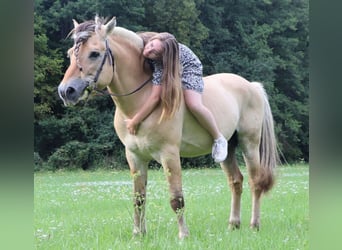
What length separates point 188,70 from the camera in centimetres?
442

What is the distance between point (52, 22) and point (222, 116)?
19.0 metres

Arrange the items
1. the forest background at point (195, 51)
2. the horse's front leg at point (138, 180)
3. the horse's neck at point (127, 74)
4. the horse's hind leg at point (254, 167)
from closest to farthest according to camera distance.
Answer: the horse's neck at point (127, 74) < the horse's front leg at point (138, 180) < the horse's hind leg at point (254, 167) < the forest background at point (195, 51)

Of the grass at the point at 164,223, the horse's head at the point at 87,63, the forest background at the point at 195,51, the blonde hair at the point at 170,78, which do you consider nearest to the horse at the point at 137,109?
the horse's head at the point at 87,63

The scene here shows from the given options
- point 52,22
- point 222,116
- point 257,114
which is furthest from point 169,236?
point 52,22

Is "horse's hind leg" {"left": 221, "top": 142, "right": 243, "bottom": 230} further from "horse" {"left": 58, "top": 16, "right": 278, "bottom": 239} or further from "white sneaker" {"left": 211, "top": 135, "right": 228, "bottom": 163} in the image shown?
"white sneaker" {"left": 211, "top": 135, "right": 228, "bottom": 163}

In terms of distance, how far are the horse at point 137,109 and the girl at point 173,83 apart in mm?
83

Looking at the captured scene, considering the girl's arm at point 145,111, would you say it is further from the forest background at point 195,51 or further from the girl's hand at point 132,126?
the forest background at point 195,51

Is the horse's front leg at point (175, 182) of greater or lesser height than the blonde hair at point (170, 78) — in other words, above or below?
below

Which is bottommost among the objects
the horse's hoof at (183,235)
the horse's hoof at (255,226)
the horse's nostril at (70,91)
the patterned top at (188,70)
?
the horse's hoof at (255,226)

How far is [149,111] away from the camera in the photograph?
3.99m

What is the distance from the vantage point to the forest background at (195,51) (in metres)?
20.1

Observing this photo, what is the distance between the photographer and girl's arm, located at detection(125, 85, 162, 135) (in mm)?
3965

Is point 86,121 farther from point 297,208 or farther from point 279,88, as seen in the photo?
point 297,208

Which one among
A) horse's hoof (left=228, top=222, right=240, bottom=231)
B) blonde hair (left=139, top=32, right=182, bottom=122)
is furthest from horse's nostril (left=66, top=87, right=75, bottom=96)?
horse's hoof (left=228, top=222, right=240, bottom=231)
